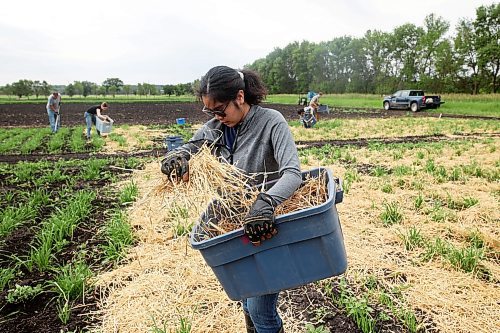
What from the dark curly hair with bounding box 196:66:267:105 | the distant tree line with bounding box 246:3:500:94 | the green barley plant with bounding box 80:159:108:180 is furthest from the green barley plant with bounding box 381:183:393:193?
the distant tree line with bounding box 246:3:500:94

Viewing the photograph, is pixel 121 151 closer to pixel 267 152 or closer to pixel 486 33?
pixel 267 152

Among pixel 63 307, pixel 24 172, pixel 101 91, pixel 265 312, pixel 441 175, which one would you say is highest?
pixel 101 91

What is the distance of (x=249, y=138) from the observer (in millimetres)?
1983

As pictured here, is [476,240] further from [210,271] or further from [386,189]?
[210,271]

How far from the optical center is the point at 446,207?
5004mm

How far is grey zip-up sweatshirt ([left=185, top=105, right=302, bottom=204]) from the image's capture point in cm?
182

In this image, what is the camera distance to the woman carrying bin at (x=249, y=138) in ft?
6.04

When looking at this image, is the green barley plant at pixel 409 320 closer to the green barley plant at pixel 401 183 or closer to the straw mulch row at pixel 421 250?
the straw mulch row at pixel 421 250

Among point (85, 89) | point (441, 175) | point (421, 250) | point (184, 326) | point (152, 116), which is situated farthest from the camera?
point (85, 89)

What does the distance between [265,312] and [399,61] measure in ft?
232

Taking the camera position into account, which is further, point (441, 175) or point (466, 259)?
point (441, 175)

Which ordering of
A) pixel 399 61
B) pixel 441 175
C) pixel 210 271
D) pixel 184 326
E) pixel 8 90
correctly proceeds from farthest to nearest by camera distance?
pixel 8 90, pixel 399 61, pixel 441 175, pixel 210 271, pixel 184 326

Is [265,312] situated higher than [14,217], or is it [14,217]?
[265,312]

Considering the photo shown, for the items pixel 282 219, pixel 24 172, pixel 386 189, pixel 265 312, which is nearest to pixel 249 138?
pixel 282 219
